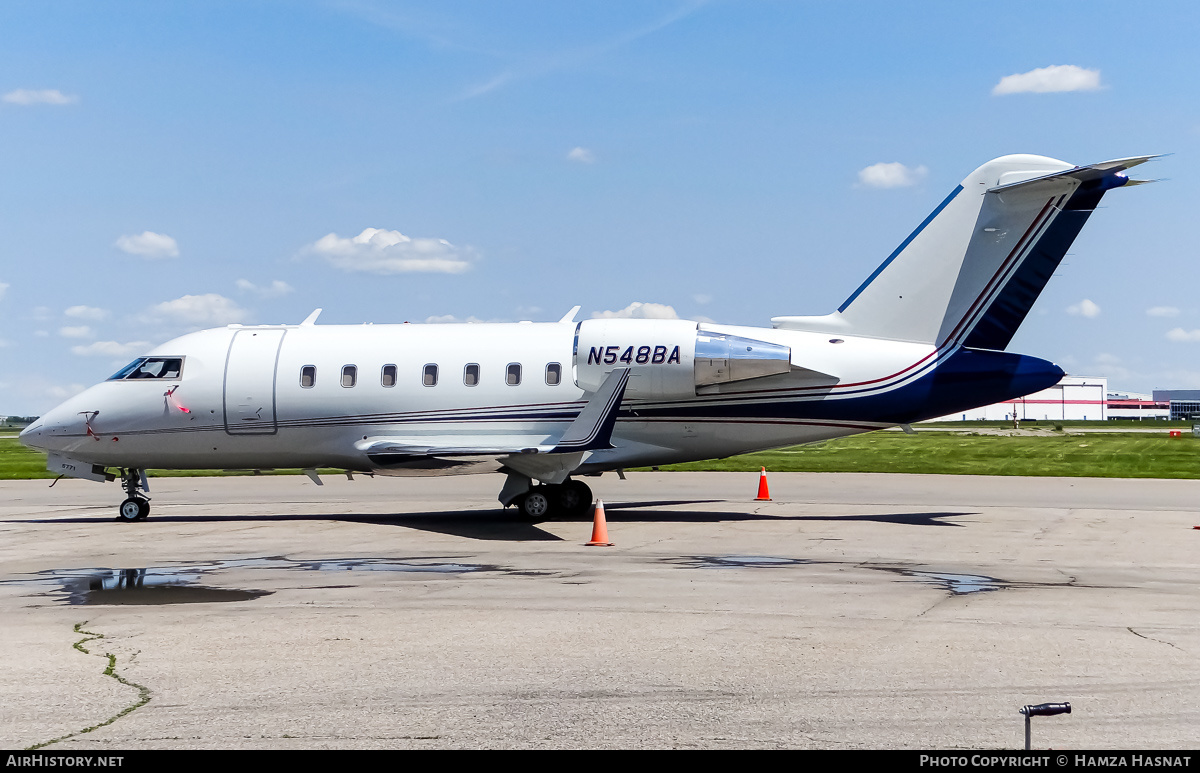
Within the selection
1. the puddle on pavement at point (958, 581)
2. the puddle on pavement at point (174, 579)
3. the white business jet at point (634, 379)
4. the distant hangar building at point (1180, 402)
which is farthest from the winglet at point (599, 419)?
the distant hangar building at point (1180, 402)

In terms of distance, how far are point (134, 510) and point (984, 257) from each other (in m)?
16.6

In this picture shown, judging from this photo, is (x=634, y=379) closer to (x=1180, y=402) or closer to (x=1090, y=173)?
(x=1090, y=173)

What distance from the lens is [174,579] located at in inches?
490

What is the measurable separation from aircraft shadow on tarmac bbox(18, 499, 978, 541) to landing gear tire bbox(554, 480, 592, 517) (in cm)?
15

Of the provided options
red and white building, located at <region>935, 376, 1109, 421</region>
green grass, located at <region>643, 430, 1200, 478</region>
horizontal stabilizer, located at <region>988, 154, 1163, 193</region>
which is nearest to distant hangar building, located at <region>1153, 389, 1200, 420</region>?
red and white building, located at <region>935, 376, 1109, 421</region>

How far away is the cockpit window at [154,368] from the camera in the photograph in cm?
2052

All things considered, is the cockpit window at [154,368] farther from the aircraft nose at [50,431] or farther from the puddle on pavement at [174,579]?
the puddle on pavement at [174,579]

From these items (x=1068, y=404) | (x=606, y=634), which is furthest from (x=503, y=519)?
(x=1068, y=404)

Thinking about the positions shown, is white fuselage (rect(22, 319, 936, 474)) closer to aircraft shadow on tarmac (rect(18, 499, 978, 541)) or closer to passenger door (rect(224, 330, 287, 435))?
passenger door (rect(224, 330, 287, 435))

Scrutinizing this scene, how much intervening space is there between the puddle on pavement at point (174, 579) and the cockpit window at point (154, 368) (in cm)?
753

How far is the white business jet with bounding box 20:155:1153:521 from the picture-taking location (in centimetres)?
1881

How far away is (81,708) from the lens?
6.49 m

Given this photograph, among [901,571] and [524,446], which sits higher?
[524,446]

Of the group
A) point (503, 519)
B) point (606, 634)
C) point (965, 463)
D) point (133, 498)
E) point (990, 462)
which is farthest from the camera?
point (990, 462)
